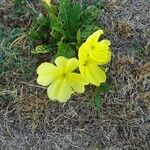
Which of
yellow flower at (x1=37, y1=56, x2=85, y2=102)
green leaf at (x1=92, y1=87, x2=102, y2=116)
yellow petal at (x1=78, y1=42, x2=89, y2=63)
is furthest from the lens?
green leaf at (x1=92, y1=87, x2=102, y2=116)

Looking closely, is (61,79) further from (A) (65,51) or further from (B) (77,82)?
(A) (65,51)

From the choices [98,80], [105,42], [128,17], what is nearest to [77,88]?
[98,80]

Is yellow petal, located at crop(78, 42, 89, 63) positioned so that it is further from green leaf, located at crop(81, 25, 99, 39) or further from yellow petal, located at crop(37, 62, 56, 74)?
green leaf, located at crop(81, 25, 99, 39)

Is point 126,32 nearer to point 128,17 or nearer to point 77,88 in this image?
point 128,17

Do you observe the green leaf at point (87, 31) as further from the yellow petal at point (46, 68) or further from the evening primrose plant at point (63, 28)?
the yellow petal at point (46, 68)

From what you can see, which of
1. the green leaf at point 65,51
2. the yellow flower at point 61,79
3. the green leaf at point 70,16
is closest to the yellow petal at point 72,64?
the yellow flower at point 61,79

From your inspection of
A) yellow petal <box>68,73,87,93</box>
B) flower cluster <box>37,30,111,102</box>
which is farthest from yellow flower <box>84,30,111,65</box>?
yellow petal <box>68,73,87,93</box>

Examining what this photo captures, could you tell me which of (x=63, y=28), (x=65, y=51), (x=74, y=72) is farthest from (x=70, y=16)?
(x=74, y=72)
